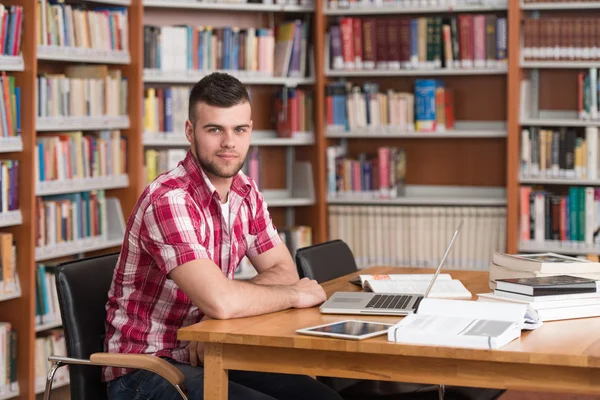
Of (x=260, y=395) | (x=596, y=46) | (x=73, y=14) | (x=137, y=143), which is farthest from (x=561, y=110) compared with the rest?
(x=260, y=395)

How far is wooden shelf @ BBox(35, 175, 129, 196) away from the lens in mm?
4262

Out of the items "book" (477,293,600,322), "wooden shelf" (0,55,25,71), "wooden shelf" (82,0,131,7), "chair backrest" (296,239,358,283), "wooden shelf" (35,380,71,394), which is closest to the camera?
"book" (477,293,600,322)

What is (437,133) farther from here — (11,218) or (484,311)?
(484,311)

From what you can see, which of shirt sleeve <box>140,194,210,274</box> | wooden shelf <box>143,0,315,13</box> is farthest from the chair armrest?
wooden shelf <box>143,0,315,13</box>

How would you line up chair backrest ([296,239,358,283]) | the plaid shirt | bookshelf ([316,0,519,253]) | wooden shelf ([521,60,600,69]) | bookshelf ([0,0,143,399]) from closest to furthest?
the plaid shirt < chair backrest ([296,239,358,283]) < bookshelf ([0,0,143,399]) < wooden shelf ([521,60,600,69]) < bookshelf ([316,0,519,253])

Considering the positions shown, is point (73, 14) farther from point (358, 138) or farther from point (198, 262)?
point (198, 262)

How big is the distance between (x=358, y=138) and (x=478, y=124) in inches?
27.7

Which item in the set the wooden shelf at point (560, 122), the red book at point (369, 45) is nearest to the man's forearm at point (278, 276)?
the wooden shelf at point (560, 122)

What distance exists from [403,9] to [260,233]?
2.60m

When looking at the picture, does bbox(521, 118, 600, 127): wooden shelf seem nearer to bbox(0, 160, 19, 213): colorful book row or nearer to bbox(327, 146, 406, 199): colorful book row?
bbox(327, 146, 406, 199): colorful book row

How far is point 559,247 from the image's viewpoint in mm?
4883

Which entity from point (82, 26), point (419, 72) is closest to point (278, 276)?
point (82, 26)

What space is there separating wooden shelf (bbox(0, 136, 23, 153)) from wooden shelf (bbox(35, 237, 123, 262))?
0.49 m

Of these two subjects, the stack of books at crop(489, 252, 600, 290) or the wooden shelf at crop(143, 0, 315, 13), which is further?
the wooden shelf at crop(143, 0, 315, 13)
